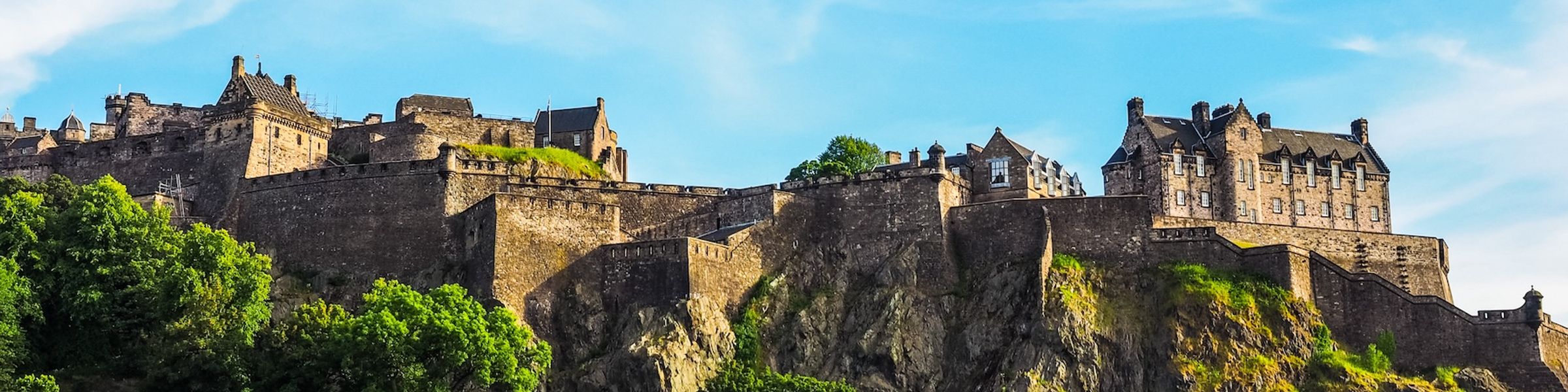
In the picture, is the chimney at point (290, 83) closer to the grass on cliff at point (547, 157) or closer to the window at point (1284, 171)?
the grass on cliff at point (547, 157)

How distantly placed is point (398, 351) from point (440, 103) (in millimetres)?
29998

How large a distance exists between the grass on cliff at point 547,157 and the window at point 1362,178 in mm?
34664

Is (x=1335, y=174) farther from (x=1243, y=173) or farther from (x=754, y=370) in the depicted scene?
(x=754, y=370)

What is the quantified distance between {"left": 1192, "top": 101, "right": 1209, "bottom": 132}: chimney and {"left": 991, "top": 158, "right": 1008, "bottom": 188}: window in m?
11.3

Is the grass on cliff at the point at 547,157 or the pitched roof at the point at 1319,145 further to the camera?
the pitched roof at the point at 1319,145

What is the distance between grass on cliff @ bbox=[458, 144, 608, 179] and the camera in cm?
8550

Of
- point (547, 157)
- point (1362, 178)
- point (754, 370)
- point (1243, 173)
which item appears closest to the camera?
point (754, 370)

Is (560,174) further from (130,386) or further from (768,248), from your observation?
(130,386)

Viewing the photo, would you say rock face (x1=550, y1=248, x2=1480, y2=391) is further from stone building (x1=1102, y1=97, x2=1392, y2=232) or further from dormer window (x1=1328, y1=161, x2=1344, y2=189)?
dormer window (x1=1328, y1=161, x2=1344, y2=189)

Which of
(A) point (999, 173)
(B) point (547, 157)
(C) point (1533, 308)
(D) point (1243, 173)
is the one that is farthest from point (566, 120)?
(C) point (1533, 308)

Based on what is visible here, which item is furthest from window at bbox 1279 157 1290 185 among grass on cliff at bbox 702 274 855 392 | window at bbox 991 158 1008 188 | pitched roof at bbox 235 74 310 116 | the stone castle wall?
pitched roof at bbox 235 74 310 116

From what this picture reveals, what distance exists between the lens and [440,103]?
300 feet

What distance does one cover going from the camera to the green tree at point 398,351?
208 feet

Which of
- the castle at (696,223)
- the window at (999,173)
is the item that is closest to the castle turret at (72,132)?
the castle at (696,223)
